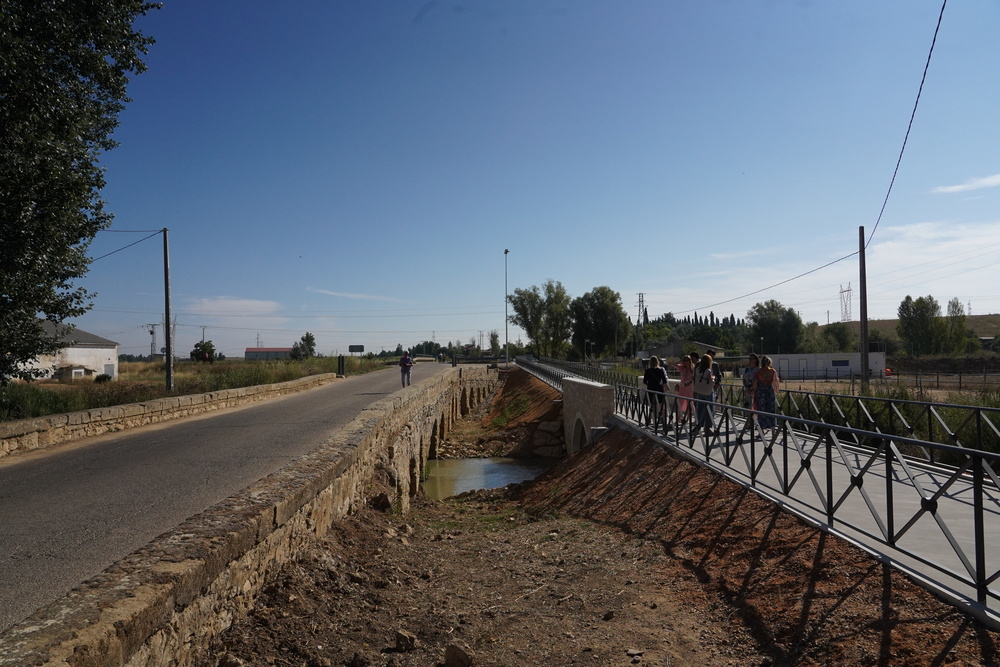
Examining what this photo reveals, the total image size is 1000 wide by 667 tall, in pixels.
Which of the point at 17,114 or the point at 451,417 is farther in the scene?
the point at 451,417

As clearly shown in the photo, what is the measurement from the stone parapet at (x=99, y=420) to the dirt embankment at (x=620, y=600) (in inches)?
182

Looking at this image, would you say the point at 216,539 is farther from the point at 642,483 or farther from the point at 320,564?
the point at 642,483

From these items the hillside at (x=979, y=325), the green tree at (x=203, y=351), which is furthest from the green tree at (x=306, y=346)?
the hillside at (x=979, y=325)

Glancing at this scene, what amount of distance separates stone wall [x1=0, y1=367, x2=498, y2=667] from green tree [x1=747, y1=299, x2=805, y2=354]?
80603 mm

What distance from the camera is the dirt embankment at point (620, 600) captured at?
3.91 meters

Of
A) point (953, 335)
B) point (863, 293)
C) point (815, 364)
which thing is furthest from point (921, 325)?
point (863, 293)

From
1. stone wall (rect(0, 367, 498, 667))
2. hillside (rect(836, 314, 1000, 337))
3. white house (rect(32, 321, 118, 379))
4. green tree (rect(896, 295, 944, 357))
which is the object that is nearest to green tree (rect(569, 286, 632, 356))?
green tree (rect(896, 295, 944, 357))

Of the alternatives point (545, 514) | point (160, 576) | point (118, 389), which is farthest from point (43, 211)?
point (545, 514)

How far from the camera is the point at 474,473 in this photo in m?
20.8

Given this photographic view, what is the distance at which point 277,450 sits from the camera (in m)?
8.62

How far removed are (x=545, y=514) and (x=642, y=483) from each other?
1825mm

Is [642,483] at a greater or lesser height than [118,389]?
lesser

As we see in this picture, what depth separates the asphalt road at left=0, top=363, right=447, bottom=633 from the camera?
389 centimetres

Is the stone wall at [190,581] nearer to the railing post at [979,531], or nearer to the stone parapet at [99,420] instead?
the stone parapet at [99,420]
